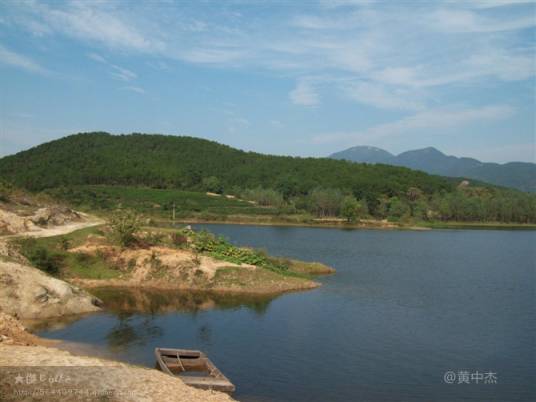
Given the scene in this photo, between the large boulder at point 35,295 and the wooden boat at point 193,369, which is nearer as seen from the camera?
the wooden boat at point 193,369

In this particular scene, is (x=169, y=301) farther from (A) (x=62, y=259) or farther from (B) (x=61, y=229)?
(B) (x=61, y=229)

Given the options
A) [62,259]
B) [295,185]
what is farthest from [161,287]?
[295,185]

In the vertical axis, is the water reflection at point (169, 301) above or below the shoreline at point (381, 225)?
below

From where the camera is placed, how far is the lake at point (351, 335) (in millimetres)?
22953

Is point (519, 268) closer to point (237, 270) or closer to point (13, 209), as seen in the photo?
point (237, 270)

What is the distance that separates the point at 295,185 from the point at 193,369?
160699 mm

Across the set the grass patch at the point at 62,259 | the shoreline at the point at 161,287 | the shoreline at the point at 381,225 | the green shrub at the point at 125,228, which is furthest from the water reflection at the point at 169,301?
the shoreline at the point at 381,225

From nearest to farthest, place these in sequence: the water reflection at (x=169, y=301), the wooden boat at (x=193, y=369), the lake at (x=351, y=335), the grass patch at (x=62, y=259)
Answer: the wooden boat at (x=193, y=369)
the lake at (x=351, y=335)
the water reflection at (x=169, y=301)
the grass patch at (x=62, y=259)

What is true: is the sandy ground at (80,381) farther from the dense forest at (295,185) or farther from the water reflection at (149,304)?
the dense forest at (295,185)

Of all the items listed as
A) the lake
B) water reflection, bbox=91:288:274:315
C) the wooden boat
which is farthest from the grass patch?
the wooden boat

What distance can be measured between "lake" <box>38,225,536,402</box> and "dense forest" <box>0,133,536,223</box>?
9595cm

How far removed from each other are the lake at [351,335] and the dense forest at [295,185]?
3778 inches

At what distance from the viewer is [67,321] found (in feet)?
104

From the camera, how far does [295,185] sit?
600 ft
